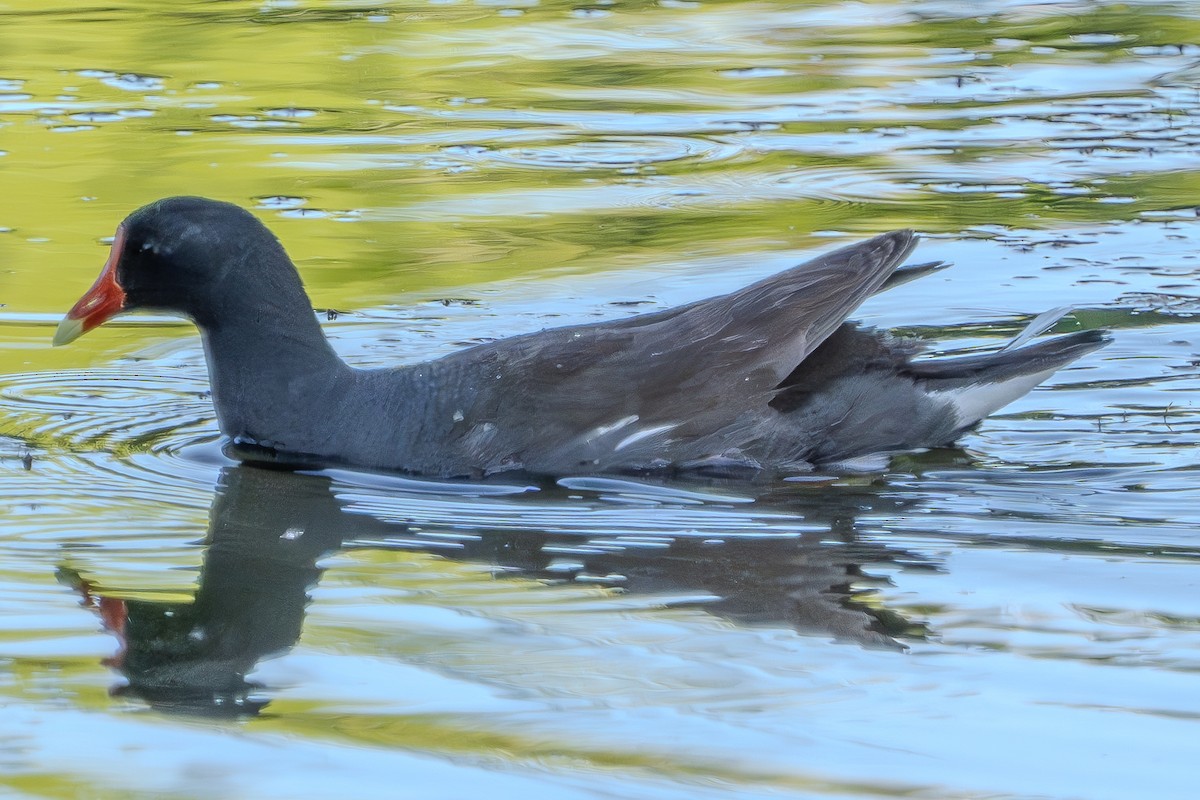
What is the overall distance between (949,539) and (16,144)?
716 cm

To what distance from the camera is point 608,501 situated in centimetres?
513

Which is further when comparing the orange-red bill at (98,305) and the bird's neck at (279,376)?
the orange-red bill at (98,305)

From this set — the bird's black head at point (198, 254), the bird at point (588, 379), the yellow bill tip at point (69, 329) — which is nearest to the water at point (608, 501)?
the bird at point (588, 379)

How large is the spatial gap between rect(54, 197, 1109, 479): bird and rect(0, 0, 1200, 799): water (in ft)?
0.49

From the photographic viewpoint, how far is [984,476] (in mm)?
5391

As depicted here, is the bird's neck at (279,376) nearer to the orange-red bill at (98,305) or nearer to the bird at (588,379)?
the bird at (588,379)

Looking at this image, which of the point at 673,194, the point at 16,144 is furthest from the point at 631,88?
the point at 16,144

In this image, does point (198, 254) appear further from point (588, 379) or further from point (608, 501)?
point (608, 501)

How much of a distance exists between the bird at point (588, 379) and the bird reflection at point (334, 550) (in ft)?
0.77

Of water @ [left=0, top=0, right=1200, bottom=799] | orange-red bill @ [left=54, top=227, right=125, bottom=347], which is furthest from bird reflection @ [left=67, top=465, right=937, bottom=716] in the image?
orange-red bill @ [left=54, top=227, right=125, bottom=347]

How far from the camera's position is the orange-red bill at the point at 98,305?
18.7 ft

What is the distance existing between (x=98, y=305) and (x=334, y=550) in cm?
148

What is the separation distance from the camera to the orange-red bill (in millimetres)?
5695

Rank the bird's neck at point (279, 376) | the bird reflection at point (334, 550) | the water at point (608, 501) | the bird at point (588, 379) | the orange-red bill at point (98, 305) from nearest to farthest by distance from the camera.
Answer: the water at point (608, 501) < the bird reflection at point (334, 550) < the bird at point (588, 379) < the bird's neck at point (279, 376) < the orange-red bill at point (98, 305)
